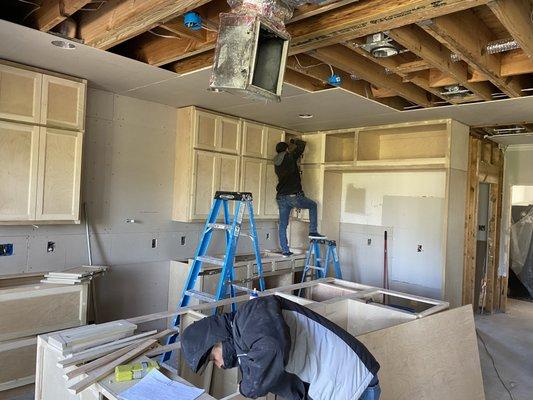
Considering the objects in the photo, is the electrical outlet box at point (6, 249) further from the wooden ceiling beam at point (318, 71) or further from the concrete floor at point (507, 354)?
the wooden ceiling beam at point (318, 71)

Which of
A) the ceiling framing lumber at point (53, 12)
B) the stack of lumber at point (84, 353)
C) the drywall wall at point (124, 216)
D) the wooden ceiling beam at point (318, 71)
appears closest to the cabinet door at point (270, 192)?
the drywall wall at point (124, 216)

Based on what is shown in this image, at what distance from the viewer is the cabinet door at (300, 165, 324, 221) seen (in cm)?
547

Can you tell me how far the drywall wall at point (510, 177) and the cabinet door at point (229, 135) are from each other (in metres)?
4.22

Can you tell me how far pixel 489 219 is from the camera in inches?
223

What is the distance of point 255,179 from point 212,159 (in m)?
0.75

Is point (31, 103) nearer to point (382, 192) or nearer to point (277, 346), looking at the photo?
point (277, 346)

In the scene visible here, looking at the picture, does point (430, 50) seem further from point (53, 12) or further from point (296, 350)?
point (53, 12)

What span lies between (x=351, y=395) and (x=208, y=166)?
3239mm

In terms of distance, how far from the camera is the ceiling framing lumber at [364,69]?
2738 millimetres

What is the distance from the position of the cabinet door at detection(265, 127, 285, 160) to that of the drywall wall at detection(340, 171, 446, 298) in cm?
123

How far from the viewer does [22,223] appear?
317 cm

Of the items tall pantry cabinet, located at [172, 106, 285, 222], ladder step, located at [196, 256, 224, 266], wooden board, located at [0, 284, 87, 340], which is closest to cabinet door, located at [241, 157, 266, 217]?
tall pantry cabinet, located at [172, 106, 285, 222]

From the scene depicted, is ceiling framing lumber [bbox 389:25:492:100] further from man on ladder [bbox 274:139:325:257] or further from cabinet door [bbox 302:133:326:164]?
cabinet door [bbox 302:133:326:164]

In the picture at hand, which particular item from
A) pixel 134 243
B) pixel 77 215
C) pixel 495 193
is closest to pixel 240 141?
pixel 134 243
